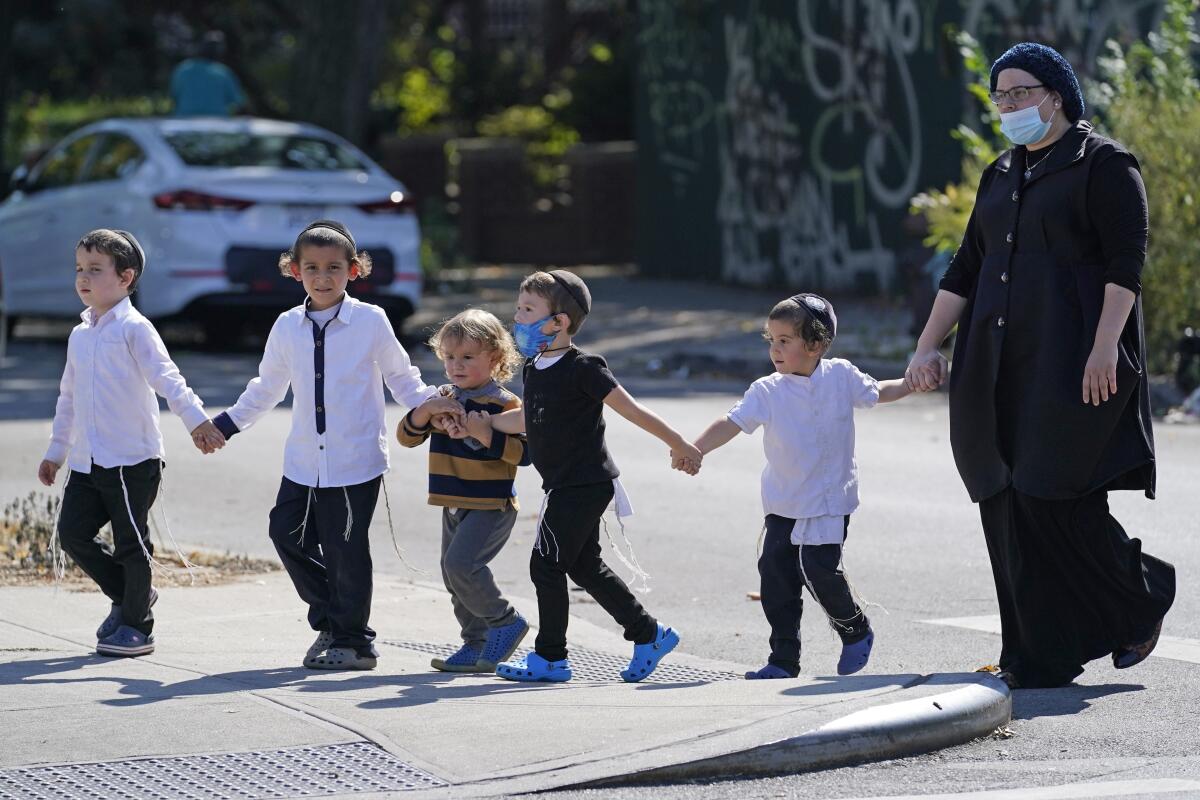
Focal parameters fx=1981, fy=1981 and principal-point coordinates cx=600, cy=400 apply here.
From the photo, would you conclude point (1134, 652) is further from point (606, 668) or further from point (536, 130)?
point (536, 130)

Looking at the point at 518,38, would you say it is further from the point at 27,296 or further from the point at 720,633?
the point at 720,633

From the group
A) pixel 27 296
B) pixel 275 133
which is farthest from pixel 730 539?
pixel 27 296

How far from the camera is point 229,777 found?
470 cm

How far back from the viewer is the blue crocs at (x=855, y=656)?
19.1ft

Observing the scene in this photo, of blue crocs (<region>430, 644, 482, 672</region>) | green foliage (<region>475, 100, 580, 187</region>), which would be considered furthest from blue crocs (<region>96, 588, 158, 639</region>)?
green foliage (<region>475, 100, 580, 187</region>)

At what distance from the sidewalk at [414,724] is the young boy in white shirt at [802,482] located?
254 millimetres

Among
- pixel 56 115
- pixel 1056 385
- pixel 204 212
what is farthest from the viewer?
pixel 56 115

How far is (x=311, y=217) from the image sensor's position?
1523 centimetres

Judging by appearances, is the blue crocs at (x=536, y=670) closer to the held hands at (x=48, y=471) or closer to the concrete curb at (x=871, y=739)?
the concrete curb at (x=871, y=739)

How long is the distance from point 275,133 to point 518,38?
26.5m

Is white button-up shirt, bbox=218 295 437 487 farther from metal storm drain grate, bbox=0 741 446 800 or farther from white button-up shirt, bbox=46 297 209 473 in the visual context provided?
metal storm drain grate, bbox=0 741 446 800

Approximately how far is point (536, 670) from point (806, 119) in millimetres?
15792

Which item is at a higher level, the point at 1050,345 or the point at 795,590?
the point at 1050,345

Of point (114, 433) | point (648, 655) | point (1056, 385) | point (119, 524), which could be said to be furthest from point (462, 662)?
point (1056, 385)
